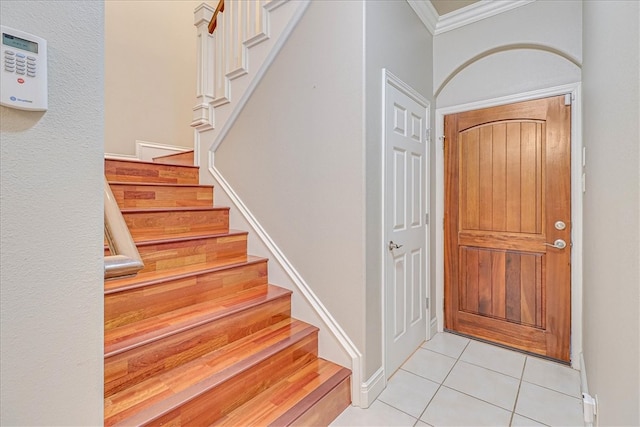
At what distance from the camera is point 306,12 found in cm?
204

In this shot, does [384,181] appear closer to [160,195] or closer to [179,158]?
[160,195]

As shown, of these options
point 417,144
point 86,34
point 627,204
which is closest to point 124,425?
point 86,34

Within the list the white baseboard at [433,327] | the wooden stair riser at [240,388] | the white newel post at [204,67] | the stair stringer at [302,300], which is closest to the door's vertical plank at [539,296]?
the white baseboard at [433,327]

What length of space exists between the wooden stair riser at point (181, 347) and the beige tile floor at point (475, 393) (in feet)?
2.35

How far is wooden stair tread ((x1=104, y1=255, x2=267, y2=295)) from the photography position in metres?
1.55

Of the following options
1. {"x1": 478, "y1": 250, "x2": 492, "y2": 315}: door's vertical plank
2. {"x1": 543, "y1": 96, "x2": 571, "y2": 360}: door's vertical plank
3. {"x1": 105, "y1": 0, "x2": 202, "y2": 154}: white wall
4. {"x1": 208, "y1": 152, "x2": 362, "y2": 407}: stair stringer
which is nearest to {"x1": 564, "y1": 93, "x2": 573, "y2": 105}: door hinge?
{"x1": 543, "y1": 96, "x2": 571, "y2": 360}: door's vertical plank

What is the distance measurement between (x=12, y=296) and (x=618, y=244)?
153 centimetres

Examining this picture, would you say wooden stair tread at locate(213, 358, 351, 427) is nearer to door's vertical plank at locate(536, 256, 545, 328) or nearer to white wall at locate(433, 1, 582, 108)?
door's vertical plank at locate(536, 256, 545, 328)

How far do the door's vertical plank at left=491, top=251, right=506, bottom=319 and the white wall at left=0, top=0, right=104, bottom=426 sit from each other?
268 cm

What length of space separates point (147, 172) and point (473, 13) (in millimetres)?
2933

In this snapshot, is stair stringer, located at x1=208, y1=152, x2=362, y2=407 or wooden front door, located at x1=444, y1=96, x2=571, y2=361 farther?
wooden front door, located at x1=444, y1=96, x2=571, y2=361

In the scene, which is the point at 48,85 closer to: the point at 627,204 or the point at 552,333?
the point at 627,204

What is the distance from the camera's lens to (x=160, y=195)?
2.33 m

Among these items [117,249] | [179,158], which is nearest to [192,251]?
[117,249]
